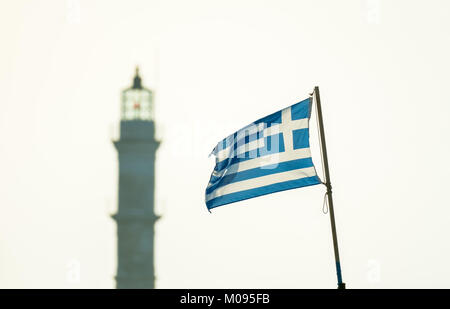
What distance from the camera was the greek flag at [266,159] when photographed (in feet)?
110

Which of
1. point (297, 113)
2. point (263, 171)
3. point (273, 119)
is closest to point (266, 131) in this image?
point (273, 119)

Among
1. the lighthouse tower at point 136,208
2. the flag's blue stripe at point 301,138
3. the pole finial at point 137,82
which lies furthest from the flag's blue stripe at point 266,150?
the pole finial at point 137,82

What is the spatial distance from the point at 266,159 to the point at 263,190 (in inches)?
28.6

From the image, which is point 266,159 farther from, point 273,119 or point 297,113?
point 297,113

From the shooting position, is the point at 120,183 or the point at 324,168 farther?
the point at 120,183

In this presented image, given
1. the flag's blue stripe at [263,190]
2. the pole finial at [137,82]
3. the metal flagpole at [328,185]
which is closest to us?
the metal flagpole at [328,185]

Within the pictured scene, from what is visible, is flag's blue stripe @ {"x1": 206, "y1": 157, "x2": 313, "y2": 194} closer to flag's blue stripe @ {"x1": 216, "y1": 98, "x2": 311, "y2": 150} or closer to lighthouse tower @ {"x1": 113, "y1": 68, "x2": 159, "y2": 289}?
flag's blue stripe @ {"x1": 216, "y1": 98, "x2": 311, "y2": 150}

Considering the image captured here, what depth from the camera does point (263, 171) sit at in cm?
3462

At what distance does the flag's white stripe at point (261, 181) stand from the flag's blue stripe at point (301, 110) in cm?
122

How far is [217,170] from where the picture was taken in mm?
35875

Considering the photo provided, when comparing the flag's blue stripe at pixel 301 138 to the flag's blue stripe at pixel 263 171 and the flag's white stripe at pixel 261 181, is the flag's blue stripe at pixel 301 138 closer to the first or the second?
the flag's blue stripe at pixel 263 171
